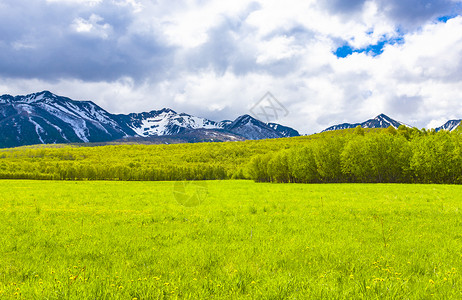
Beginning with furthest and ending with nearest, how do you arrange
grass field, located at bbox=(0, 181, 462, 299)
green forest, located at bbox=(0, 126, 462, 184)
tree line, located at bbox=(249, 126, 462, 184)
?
green forest, located at bbox=(0, 126, 462, 184), tree line, located at bbox=(249, 126, 462, 184), grass field, located at bbox=(0, 181, 462, 299)

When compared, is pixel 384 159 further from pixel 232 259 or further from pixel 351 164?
pixel 232 259

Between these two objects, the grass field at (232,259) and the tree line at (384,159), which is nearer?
the grass field at (232,259)

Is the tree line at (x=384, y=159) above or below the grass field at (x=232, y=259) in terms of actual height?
above

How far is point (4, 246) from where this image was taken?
9.15 metres

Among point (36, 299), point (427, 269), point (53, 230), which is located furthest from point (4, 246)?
point (427, 269)

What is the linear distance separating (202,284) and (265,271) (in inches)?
69.7

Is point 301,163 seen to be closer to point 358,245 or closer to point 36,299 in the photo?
point 358,245

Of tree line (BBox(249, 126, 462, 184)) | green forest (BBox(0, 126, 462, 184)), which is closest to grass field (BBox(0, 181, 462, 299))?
tree line (BBox(249, 126, 462, 184))

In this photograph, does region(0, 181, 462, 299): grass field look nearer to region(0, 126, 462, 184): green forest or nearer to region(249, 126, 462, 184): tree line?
region(249, 126, 462, 184): tree line

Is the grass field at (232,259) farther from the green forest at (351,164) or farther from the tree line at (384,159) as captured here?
the green forest at (351,164)

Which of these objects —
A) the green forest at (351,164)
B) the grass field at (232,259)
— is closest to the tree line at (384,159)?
the green forest at (351,164)

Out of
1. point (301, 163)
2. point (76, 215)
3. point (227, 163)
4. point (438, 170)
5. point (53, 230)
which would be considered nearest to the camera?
point (53, 230)

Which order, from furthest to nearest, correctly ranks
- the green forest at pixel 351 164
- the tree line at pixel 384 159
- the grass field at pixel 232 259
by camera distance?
1. the green forest at pixel 351 164
2. the tree line at pixel 384 159
3. the grass field at pixel 232 259

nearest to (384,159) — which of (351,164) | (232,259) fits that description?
(351,164)
